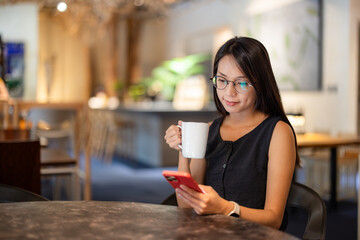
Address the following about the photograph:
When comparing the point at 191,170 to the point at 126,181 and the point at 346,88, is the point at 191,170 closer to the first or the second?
the point at 126,181

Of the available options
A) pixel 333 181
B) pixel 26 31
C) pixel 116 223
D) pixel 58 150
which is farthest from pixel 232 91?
pixel 26 31

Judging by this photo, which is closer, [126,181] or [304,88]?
[126,181]

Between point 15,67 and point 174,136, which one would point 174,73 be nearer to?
point 15,67

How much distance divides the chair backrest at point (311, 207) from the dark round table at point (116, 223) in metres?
0.34

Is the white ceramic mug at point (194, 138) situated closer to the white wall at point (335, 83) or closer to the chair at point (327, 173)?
the chair at point (327, 173)

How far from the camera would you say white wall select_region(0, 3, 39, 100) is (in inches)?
223

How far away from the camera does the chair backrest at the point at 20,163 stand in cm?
215

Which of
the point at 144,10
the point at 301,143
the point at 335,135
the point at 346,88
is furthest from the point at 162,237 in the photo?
the point at 144,10

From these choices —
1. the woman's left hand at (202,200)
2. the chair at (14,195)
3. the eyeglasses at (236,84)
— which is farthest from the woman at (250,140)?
the chair at (14,195)

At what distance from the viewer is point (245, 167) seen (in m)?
1.42

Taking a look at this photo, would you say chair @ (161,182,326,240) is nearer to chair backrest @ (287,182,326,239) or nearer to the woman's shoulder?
chair backrest @ (287,182,326,239)

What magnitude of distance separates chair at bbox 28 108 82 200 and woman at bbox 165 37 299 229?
5.59 ft

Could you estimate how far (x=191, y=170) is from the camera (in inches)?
60.5

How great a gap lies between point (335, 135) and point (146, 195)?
6.47ft
